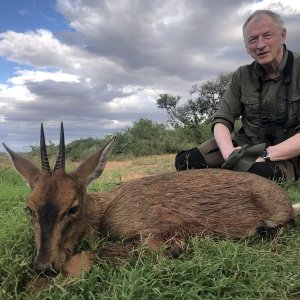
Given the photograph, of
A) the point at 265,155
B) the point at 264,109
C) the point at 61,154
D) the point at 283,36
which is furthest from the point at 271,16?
the point at 61,154

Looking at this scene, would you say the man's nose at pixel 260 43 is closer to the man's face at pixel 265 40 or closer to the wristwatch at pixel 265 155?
the man's face at pixel 265 40

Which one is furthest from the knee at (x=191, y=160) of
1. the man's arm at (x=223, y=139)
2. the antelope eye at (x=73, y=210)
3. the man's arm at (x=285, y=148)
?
the antelope eye at (x=73, y=210)

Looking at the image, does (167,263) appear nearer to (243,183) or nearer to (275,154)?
(243,183)

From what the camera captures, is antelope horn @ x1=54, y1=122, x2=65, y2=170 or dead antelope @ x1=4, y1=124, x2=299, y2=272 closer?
dead antelope @ x1=4, y1=124, x2=299, y2=272

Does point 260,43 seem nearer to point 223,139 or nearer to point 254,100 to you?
point 254,100

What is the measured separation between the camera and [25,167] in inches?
171

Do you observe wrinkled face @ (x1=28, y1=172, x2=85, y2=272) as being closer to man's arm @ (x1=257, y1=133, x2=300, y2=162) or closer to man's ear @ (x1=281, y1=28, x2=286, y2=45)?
man's arm @ (x1=257, y1=133, x2=300, y2=162)

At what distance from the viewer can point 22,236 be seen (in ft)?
13.2

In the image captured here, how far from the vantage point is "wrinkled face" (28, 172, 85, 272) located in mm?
3264

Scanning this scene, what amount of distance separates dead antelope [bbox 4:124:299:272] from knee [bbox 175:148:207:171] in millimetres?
2326

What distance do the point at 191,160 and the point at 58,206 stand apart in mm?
4037

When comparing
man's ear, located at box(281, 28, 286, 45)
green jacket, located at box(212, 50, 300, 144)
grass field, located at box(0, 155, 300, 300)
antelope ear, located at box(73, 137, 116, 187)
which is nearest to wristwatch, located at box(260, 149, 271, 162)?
green jacket, located at box(212, 50, 300, 144)

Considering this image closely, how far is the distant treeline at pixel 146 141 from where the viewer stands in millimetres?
18406

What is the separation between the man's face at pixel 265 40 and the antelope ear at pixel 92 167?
3080 millimetres
